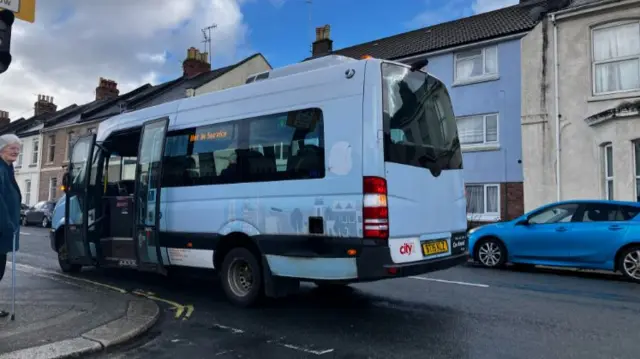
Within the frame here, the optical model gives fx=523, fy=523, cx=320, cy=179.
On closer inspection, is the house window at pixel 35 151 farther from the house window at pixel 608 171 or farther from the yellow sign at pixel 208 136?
the house window at pixel 608 171

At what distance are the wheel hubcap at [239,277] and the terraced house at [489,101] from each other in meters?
13.1

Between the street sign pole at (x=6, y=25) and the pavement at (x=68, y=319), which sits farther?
the street sign pole at (x=6, y=25)

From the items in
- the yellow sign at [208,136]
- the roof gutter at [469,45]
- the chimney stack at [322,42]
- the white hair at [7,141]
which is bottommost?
the white hair at [7,141]

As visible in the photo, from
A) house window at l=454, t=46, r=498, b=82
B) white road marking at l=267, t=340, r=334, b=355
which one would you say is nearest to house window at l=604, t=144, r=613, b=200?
house window at l=454, t=46, r=498, b=82

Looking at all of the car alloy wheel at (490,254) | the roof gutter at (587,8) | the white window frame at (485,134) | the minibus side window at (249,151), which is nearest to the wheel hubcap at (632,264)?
the car alloy wheel at (490,254)

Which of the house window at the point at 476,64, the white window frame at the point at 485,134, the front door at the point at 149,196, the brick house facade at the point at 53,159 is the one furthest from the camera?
the brick house facade at the point at 53,159

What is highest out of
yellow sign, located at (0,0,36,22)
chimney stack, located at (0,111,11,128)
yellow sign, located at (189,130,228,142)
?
chimney stack, located at (0,111,11,128)

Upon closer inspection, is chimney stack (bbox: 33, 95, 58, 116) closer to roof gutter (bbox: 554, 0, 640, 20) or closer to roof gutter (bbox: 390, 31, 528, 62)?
roof gutter (bbox: 390, 31, 528, 62)

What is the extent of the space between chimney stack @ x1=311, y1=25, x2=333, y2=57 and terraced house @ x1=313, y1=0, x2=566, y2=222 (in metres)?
8.53

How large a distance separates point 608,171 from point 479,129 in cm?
446

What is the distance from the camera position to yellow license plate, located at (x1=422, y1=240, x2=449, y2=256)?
19.7 feet

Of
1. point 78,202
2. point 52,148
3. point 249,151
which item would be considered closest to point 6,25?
point 249,151

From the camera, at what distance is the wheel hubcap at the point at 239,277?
6.79 metres

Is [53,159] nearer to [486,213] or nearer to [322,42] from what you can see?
[322,42]
